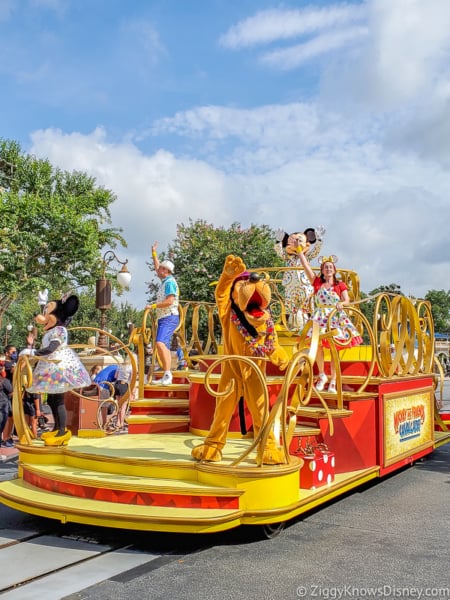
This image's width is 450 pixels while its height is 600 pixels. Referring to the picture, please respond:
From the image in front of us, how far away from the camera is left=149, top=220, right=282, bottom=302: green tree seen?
25.7 m

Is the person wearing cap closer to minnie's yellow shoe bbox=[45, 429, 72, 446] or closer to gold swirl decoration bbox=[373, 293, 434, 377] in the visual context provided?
minnie's yellow shoe bbox=[45, 429, 72, 446]

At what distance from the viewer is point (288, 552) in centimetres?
446

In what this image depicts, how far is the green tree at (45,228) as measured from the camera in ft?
74.5

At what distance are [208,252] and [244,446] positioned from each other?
69.1 feet

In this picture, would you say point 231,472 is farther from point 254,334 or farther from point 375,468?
point 375,468

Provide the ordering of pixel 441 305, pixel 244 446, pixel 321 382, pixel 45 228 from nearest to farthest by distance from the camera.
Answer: pixel 244 446 < pixel 321 382 < pixel 45 228 < pixel 441 305

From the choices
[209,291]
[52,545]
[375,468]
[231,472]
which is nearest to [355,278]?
[375,468]

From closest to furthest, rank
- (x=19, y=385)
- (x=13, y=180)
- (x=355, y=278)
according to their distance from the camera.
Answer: (x=19, y=385) < (x=355, y=278) < (x=13, y=180)

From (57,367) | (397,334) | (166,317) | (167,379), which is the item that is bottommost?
(167,379)

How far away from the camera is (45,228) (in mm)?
23516

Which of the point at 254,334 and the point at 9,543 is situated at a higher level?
the point at 254,334

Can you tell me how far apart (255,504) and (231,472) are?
29 cm

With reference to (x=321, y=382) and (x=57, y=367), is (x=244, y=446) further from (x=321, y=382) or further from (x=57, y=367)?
(x=57, y=367)

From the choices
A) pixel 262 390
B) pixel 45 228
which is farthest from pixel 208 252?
pixel 262 390
